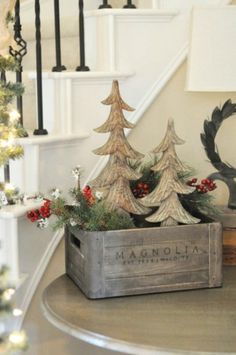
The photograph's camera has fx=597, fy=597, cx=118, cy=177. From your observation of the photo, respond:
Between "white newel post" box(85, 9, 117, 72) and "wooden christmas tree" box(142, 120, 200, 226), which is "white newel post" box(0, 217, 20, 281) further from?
"white newel post" box(85, 9, 117, 72)

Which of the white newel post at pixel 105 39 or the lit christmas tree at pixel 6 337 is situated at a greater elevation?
the white newel post at pixel 105 39

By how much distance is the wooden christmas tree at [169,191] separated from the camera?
1456 millimetres

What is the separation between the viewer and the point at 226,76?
1.60 meters

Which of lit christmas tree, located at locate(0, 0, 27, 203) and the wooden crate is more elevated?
lit christmas tree, located at locate(0, 0, 27, 203)

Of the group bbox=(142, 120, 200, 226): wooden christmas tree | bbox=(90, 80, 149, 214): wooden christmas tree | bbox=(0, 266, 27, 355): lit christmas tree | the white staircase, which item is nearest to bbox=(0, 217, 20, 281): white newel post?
the white staircase

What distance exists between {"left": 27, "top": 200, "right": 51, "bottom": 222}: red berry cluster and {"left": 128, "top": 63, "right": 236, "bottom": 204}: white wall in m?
0.46

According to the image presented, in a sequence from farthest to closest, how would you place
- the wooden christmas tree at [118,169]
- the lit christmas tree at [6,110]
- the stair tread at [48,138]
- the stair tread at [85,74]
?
the stair tread at [85,74], the stair tread at [48,138], the wooden christmas tree at [118,169], the lit christmas tree at [6,110]

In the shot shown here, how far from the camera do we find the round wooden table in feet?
3.88

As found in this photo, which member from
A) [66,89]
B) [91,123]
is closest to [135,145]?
[91,123]

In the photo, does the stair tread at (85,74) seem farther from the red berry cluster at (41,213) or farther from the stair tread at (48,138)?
the red berry cluster at (41,213)

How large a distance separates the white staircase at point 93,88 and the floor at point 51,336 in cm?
5

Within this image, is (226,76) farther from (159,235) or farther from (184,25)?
(159,235)

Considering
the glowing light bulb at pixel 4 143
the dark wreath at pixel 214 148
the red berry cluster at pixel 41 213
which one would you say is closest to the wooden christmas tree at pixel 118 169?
the red berry cluster at pixel 41 213

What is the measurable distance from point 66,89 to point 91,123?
13 centimetres
